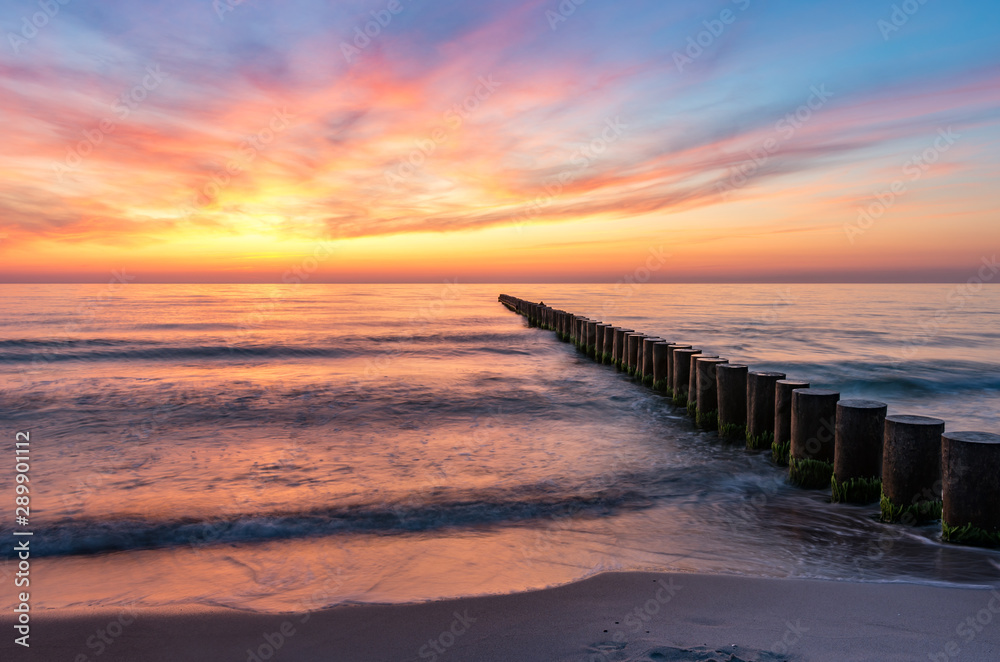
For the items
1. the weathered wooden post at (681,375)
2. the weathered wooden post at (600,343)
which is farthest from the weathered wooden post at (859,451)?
the weathered wooden post at (600,343)

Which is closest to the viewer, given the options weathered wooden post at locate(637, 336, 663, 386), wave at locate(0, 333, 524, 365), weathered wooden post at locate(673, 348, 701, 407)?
weathered wooden post at locate(673, 348, 701, 407)

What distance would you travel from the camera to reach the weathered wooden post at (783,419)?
539 centimetres

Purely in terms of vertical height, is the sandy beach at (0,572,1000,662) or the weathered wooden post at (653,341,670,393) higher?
the weathered wooden post at (653,341,670,393)

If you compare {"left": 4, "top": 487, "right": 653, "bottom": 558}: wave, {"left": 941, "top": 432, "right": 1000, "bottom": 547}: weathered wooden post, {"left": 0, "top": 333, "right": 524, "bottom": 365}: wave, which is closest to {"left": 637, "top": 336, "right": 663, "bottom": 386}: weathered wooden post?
{"left": 4, "top": 487, "right": 653, "bottom": 558}: wave

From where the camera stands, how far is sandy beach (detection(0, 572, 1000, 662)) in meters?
2.56

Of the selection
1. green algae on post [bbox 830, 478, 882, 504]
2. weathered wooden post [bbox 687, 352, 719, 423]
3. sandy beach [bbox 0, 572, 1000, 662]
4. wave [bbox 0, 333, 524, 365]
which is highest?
weathered wooden post [bbox 687, 352, 719, 423]

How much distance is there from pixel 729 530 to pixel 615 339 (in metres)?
8.50

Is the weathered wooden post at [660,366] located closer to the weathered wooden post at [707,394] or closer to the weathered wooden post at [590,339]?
the weathered wooden post at [707,394]

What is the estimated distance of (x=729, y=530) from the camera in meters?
4.27

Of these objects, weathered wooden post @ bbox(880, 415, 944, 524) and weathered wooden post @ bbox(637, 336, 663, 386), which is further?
weathered wooden post @ bbox(637, 336, 663, 386)

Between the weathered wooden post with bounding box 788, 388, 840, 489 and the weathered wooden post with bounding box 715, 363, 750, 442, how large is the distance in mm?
1395

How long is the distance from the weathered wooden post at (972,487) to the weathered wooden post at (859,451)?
2.34 feet

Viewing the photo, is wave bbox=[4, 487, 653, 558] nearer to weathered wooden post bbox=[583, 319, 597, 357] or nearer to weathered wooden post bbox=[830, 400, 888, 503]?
weathered wooden post bbox=[830, 400, 888, 503]

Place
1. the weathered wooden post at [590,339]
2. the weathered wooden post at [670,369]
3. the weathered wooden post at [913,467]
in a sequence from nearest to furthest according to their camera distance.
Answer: the weathered wooden post at [913,467]
the weathered wooden post at [670,369]
the weathered wooden post at [590,339]
